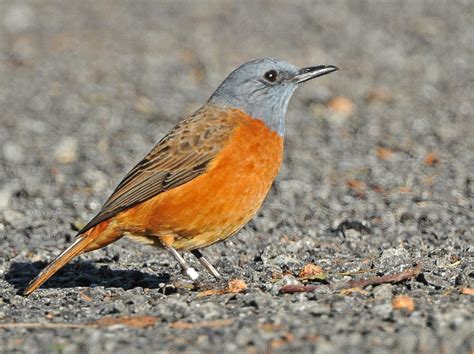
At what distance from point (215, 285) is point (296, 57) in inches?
335

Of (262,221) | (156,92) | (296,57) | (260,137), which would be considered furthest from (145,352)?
(296,57)

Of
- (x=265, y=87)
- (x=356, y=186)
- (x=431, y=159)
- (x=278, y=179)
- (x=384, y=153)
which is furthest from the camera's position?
(x=384, y=153)

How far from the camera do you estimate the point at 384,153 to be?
11453mm

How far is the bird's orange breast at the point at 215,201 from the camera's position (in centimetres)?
710

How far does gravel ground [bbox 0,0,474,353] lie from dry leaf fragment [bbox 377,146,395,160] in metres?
0.04

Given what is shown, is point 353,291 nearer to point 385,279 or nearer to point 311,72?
point 385,279

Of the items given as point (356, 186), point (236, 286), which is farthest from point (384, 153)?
point (236, 286)

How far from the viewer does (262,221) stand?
933 cm

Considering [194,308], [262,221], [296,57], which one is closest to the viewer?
[194,308]

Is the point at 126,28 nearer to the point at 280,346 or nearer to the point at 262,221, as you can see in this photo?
the point at 262,221

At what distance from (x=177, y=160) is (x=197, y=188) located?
1.42 feet

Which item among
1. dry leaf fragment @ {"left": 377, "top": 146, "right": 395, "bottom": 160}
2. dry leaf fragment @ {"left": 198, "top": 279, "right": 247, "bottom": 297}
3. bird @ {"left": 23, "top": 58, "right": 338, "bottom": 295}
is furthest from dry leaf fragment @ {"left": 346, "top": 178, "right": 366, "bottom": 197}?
dry leaf fragment @ {"left": 198, "top": 279, "right": 247, "bottom": 297}

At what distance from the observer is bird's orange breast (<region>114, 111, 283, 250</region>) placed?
710 centimetres

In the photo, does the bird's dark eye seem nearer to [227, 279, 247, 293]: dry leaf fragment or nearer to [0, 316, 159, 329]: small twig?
[227, 279, 247, 293]: dry leaf fragment
